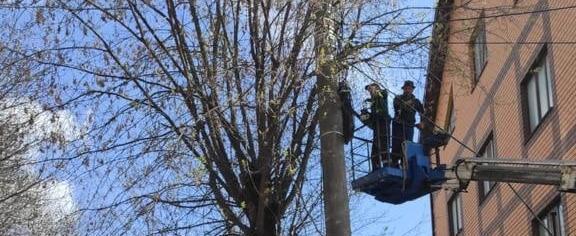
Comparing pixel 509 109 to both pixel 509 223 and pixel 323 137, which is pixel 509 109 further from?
pixel 323 137

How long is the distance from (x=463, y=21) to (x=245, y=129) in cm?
290

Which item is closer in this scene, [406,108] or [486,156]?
[406,108]

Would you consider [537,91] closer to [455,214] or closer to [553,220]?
[553,220]

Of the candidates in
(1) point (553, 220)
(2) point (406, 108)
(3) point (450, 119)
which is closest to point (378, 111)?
(2) point (406, 108)

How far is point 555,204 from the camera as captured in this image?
15.5 meters

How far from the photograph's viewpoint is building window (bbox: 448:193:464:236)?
82.0 feet

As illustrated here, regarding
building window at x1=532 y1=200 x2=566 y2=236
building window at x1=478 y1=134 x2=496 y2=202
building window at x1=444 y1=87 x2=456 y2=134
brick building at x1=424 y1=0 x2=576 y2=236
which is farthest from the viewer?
building window at x1=444 y1=87 x2=456 y2=134

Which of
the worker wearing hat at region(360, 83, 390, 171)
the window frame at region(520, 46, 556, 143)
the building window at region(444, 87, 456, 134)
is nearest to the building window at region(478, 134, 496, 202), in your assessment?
the window frame at region(520, 46, 556, 143)

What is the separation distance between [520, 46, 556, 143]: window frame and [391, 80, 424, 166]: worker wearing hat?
17.6 feet

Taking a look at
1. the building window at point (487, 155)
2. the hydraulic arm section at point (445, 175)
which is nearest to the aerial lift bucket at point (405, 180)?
the hydraulic arm section at point (445, 175)

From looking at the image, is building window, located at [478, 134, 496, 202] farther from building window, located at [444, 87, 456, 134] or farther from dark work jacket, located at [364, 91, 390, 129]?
dark work jacket, located at [364, 91, 390, 129]

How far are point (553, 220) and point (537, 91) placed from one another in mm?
2480

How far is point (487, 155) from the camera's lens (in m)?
20.8

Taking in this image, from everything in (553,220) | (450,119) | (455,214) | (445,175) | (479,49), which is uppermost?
(450,119)
